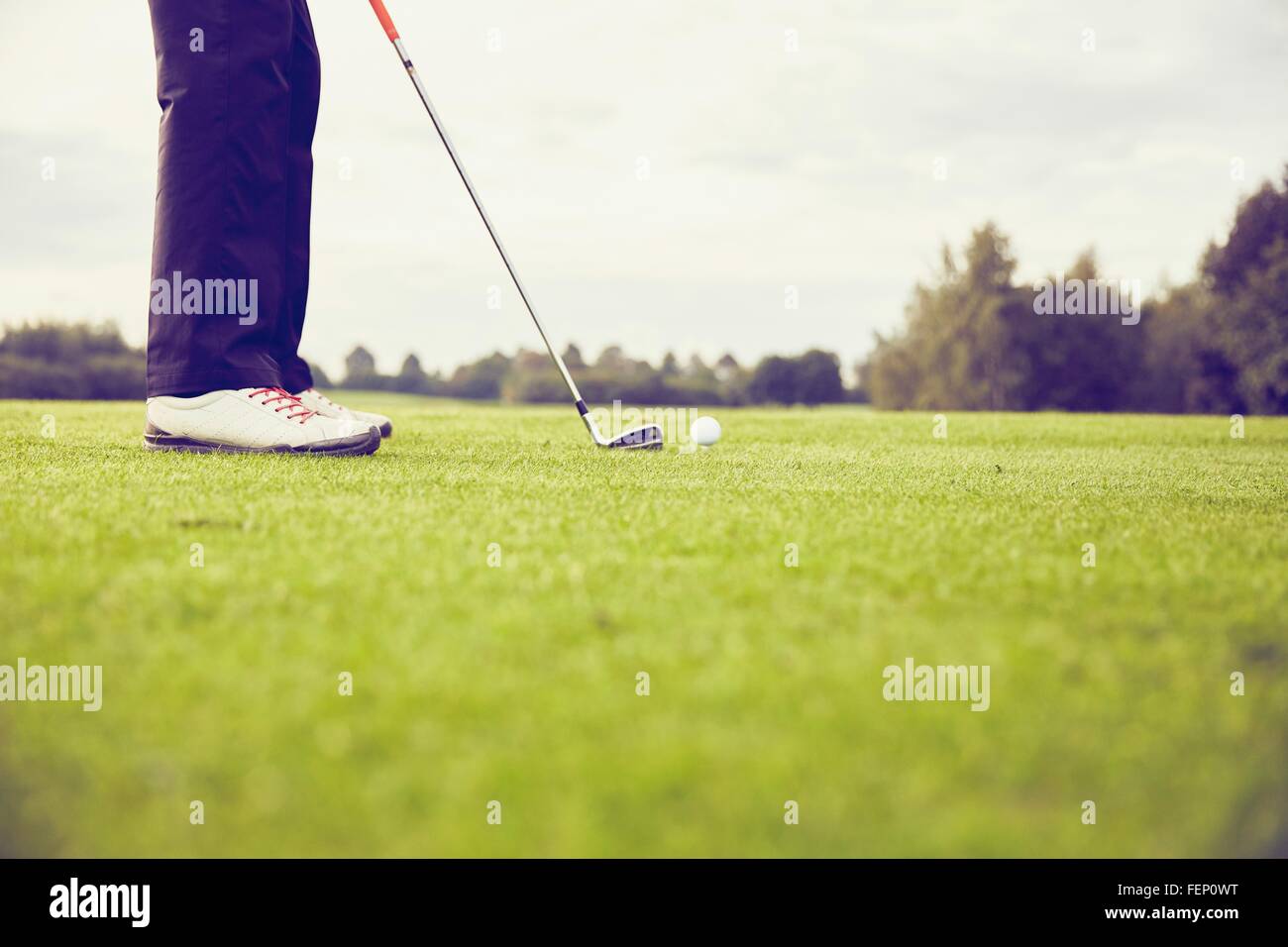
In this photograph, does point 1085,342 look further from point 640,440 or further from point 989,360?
point 640,440

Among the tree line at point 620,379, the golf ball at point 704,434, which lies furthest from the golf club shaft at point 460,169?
the tree line at point 620,379

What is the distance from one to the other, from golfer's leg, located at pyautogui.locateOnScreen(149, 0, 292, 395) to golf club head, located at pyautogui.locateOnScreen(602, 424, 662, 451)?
5.17ft

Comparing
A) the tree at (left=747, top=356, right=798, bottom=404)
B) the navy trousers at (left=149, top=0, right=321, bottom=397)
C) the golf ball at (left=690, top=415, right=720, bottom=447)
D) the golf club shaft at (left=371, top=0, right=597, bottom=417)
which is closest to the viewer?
the navy trousers at (left=149, top=0, right=321, bottom=397)

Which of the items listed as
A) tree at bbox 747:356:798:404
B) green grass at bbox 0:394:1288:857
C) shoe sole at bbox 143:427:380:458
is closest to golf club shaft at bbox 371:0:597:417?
shoe sole at bbox 143:427:380:458

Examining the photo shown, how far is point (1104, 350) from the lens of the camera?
29984mm

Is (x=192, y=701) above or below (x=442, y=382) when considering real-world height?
below

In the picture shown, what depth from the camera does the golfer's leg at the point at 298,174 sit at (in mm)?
3777

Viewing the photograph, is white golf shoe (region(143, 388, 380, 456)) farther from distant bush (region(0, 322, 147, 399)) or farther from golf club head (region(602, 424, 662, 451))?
distant bush (region(0, 322, 147, 399))

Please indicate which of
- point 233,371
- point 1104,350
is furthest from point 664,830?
point 1104,350

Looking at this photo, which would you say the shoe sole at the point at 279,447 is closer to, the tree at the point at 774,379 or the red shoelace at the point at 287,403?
the red shoelace at the point at 287,403

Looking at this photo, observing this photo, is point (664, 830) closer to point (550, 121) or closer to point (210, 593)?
→ point (210, 593)

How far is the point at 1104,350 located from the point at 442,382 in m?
22.5

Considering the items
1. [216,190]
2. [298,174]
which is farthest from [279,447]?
[298,174]

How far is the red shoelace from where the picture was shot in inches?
131
